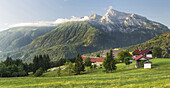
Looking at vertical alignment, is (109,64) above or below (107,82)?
below

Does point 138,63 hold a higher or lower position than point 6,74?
higher

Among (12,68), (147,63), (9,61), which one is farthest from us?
(9,61)

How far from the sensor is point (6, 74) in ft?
229

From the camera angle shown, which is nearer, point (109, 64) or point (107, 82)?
point (107, 82)

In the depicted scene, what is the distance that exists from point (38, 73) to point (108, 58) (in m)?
45.5

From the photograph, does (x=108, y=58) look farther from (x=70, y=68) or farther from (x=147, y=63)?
(x=70, y=68)

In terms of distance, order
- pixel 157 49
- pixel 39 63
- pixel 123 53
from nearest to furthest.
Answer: pixel 39 63, pixel 157 49, pixel 123 53

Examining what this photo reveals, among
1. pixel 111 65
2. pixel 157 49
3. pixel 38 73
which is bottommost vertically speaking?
pixel 38 73

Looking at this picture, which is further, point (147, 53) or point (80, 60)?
point (147, 53)

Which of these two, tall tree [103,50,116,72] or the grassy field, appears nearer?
the grassy field

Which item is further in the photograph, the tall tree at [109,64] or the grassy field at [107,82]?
the tall tree at [109,64]

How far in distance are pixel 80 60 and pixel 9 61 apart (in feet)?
194

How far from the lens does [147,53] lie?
125500 millimetres

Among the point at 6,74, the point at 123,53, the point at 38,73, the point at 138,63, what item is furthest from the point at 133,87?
the point at 123,53
